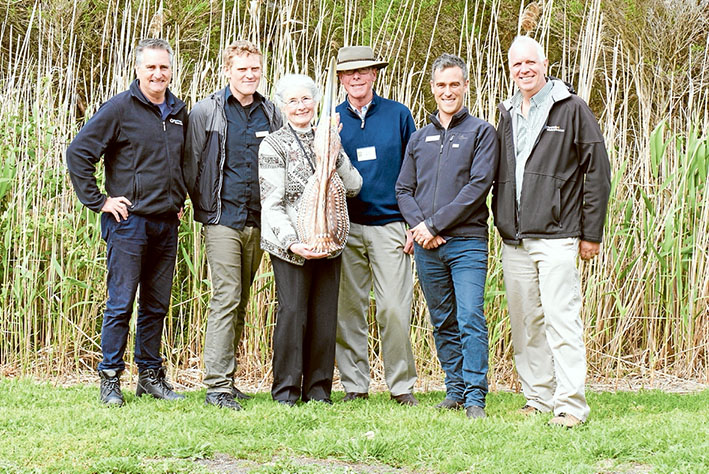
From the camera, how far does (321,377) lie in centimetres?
380

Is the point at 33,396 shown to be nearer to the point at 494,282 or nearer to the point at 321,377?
the point at 321,377

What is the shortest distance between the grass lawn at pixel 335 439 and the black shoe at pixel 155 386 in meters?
0.13

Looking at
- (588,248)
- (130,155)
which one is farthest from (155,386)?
(588,248)

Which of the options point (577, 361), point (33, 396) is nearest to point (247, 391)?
point (33, 396)

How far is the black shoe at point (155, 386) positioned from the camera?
3.91 m

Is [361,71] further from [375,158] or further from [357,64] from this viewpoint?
[375,158]

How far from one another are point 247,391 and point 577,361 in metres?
1.92

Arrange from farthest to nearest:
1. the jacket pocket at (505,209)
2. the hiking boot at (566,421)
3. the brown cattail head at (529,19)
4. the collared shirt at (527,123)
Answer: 1. the brown cattail head at (529,19)
2. the jacket pocket at (505,209)
3. the collared shirt at (527,123)
4. the hiking boot at (566,421)

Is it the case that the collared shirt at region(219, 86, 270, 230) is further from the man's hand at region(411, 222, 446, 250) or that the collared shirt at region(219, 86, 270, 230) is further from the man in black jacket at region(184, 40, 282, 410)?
the man's hand at region(411, 222, 446, 250)

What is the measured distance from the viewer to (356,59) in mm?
3996

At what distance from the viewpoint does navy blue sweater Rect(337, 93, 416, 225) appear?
3.96 metres

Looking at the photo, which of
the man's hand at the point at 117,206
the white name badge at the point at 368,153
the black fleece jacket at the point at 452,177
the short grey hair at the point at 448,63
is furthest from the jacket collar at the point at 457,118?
the man's hand at the point at 117,206

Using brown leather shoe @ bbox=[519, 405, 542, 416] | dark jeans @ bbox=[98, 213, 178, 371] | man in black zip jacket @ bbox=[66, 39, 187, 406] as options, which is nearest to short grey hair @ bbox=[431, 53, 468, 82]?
man in black zip jacket @ bbox=[66, 39, 187, 406]

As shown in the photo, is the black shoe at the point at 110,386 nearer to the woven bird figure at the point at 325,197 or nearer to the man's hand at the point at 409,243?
the woven bird figure at the point at 325,197
